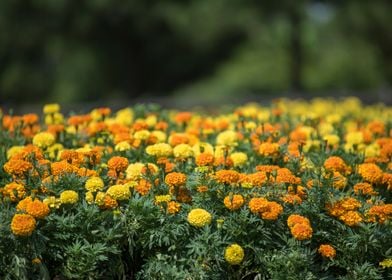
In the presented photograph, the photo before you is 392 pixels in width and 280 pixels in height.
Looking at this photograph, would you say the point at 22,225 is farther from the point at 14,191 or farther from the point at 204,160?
the point at 204,160

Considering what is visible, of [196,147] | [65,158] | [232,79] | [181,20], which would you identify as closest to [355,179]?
[196,147]

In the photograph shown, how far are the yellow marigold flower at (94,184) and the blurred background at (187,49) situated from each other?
58.9ft

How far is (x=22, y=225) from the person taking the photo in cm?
319

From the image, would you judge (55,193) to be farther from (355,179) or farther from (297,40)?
(297,40)

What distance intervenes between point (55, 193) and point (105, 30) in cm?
2165

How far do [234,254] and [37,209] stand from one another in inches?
37.0

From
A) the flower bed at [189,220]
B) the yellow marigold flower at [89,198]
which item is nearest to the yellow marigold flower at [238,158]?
the flower bed at [189,220]

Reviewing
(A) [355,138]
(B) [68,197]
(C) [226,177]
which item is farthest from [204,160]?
(A) [355,138]

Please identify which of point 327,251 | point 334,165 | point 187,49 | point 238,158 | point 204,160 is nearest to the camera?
point 327,251

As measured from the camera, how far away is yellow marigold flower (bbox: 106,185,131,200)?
3.53m

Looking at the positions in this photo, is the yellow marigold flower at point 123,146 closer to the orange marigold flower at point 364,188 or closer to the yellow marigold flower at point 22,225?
the yellow marigold flower at point 22,225

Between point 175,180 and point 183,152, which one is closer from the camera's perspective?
point 175,180

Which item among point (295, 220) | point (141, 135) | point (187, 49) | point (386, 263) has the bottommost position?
point (386, 263)

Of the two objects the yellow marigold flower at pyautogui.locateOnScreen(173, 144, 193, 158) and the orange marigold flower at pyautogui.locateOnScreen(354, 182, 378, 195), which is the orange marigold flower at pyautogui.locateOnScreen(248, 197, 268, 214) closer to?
the orange marigold flower at pyautogui.locateOnScreen(354, 182, 378, 195)
